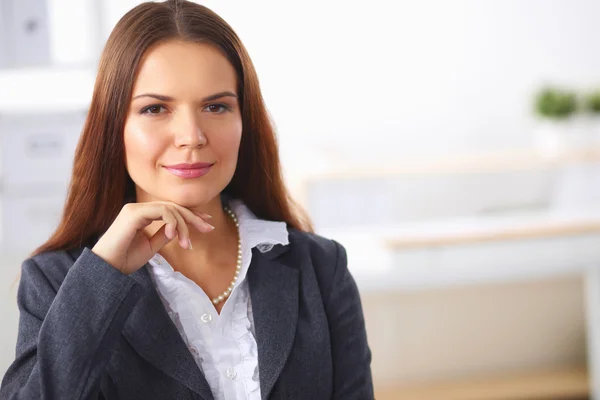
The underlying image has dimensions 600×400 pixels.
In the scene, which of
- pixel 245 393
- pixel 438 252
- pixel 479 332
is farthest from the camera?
pixel 479 332

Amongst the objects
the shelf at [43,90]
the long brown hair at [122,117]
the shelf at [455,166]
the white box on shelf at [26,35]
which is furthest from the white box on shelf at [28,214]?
the shelf at [455,166]

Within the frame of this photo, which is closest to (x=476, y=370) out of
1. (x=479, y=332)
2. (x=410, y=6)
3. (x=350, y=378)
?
(x=479, y=332)

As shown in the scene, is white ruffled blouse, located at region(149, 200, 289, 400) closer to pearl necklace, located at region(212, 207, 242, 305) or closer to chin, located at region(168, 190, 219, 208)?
pearl necklace, located at region(212, 207, 242, 305)

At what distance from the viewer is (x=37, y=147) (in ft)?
6.76

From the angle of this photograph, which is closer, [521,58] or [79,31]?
[79,31]

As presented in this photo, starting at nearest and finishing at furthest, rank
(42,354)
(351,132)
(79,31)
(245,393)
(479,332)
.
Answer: (42,354)
(245,393)
(79,31)
(479,332)
(351,132)

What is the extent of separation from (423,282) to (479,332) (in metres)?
0.36

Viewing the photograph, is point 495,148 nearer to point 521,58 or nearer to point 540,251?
point 521,58

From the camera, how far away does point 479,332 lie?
8.86 feet

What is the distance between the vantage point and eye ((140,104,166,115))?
43.8 inches

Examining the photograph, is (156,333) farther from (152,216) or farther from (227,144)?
(227,144)

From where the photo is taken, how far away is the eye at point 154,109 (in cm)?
111

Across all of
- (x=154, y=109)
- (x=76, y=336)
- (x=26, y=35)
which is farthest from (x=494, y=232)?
(x=76, y=336)

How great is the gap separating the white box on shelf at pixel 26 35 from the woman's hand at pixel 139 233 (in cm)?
119
